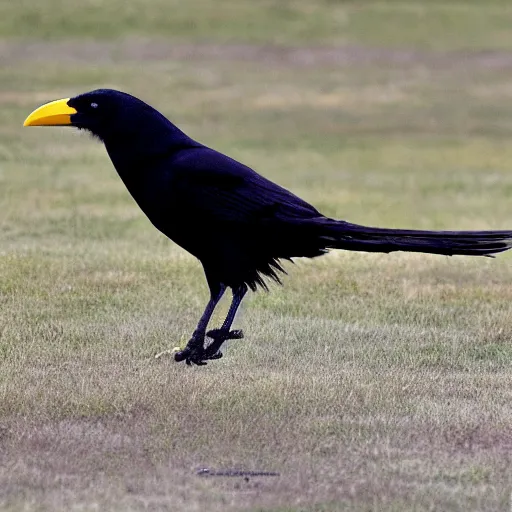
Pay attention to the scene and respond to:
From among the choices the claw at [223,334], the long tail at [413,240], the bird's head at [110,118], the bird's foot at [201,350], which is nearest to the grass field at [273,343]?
the bird's foot at [201,350]

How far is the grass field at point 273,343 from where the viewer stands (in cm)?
671

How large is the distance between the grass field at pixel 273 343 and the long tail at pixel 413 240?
99 cm

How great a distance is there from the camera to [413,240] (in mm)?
7609

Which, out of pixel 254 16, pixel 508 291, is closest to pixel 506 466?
pixel 508 291

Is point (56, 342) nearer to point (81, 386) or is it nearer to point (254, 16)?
point (81, 386)

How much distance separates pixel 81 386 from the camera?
8555mm

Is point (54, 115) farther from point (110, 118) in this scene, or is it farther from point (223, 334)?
point (223, 334)

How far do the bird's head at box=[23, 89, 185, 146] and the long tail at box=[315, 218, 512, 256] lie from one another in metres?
1.08

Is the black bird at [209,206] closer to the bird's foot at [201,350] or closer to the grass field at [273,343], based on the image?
the bird's foot at [201,350]

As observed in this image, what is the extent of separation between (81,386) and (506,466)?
2.85 meters

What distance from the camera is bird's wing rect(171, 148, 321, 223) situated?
773 centimetres

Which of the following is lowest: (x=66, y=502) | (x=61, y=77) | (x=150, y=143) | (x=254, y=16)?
(x=66, y=502)

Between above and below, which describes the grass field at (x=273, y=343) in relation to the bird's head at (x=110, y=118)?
below

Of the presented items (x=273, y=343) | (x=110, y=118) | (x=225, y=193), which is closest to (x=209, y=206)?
(x=225, y=193)
